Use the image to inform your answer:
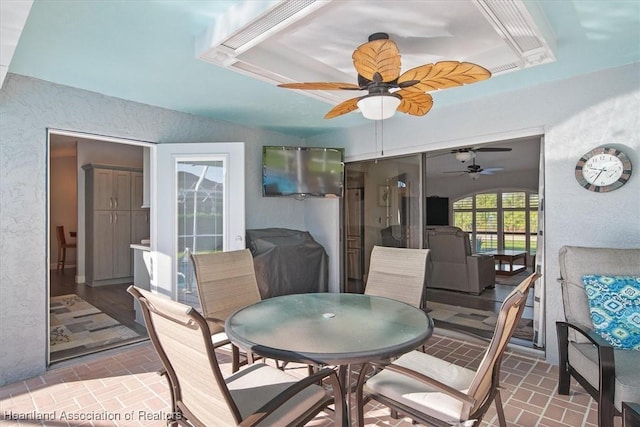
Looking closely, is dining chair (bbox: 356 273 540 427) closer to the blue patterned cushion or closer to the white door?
the blue patterned cushion

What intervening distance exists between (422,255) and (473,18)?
1.67 meters

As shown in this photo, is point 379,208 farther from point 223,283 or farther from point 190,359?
point 190,359

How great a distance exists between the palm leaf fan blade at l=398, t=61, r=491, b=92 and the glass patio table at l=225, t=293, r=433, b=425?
138 centimetres

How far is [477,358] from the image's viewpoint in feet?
10.7

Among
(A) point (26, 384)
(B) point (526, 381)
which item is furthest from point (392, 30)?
(A) point (26, 384)

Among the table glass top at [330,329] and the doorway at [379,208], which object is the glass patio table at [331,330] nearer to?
the table glass top at [330,329]

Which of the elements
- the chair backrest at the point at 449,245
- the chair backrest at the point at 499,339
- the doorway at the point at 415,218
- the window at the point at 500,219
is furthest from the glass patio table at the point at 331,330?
the window at the point at 500,219

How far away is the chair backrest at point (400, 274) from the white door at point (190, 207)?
5.75ft

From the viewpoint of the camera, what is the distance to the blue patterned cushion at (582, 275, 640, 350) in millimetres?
2287

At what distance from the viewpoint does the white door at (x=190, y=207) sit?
393cm

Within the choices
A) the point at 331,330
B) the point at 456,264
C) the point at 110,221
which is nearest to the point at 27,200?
the point at 331,330

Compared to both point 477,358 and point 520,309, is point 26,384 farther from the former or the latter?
point 477,358

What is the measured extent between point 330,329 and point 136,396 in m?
1.76

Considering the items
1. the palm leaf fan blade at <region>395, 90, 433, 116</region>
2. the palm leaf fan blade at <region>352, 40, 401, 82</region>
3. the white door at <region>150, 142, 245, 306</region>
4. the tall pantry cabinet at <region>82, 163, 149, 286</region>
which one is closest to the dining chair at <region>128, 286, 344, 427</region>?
the palm leaf fan blade at <region>352, 40, 401, 82</region>
